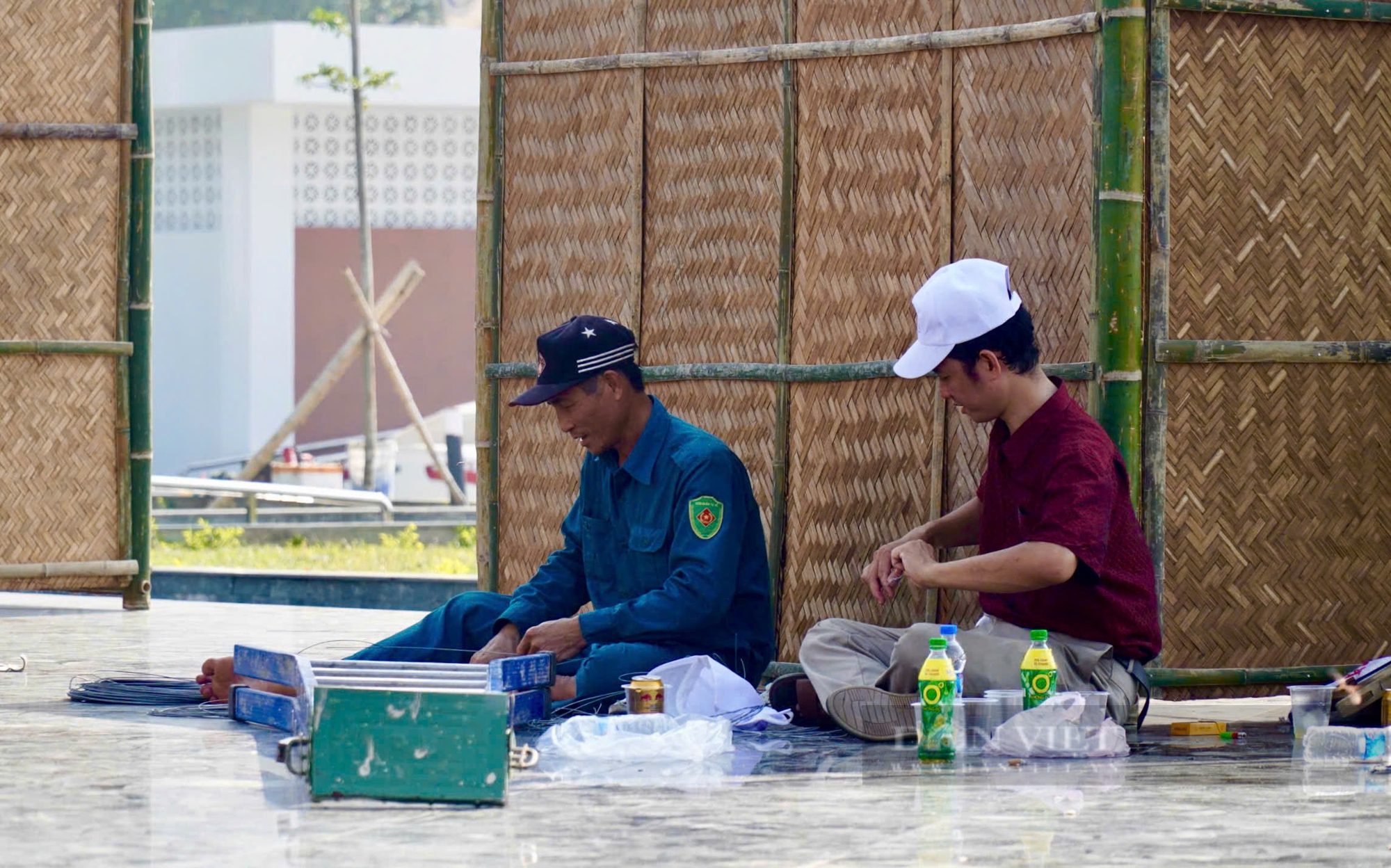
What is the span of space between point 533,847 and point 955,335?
1.96m

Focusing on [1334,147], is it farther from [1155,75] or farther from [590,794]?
[590,794]

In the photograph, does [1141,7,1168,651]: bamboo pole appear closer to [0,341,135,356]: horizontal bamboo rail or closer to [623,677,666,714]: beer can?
[623,677,666,714]: beer can

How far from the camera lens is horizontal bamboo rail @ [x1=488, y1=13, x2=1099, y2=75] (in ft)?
19.0

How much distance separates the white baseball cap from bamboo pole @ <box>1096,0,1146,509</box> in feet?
1.85

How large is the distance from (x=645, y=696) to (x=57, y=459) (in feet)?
15.9

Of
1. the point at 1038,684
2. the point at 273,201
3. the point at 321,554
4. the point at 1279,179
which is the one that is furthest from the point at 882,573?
the point at 273,201

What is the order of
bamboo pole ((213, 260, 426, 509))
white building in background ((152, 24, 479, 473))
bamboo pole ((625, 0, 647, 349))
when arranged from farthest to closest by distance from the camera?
1. white building in background ((152, 24, 479, 473))
2. bamboo pole ((213, 260, 426, 509))
3. bamboo pole ((625, 0, 647, 349))

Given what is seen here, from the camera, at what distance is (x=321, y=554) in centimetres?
1532

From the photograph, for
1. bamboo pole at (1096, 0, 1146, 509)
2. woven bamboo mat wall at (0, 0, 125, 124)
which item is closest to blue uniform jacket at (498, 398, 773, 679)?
bamboo pole at (1096, 0, 1146, 509)

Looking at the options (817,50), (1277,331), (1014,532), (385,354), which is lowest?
(1014,532)

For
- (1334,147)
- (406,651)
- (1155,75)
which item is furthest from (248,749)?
(1334,147)

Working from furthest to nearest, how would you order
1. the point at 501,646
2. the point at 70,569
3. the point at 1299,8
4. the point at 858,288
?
the point at 70,569 → the point at 858,288 → the point at 1299,8 → the point at 501,646

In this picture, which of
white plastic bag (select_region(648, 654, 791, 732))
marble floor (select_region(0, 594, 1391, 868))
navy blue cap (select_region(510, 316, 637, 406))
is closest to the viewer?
marble floor (select_region(0, 594, 1391, 868))

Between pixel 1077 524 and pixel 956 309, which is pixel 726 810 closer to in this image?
pixel 1077 524
